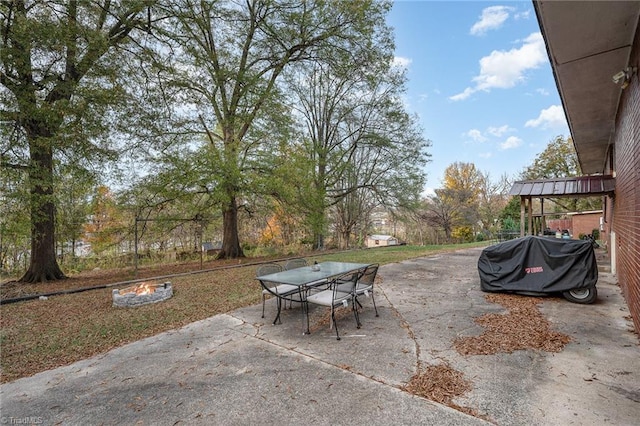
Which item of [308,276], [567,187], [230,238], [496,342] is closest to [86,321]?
[308,276]

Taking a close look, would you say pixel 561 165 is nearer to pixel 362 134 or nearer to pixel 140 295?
pixel 362 134

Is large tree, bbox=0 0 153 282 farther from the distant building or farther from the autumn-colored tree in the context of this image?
the distant building

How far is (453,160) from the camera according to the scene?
1130 inches

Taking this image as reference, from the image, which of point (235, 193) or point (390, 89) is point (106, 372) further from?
point (390, 89)

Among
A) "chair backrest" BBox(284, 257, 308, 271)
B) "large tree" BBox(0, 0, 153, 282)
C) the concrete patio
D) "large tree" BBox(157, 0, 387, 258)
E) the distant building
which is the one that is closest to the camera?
the concrete patio

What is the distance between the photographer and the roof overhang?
2.88 metres

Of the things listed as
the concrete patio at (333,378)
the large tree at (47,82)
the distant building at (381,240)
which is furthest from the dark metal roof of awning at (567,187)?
the distant building at (381,240)

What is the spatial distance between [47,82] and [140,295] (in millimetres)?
5057

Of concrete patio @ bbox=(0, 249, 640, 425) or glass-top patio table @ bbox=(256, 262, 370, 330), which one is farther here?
glass-top patio table @ bbox=(256, 262, 370, 330)

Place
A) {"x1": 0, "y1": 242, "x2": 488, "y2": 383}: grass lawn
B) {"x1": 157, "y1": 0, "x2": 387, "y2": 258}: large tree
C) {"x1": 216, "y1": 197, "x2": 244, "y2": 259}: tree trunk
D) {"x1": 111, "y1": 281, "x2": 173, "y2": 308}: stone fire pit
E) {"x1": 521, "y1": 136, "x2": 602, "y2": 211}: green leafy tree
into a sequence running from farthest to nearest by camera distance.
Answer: {"x1": 521, "y1": 136, "x2": 602, "y2": 211}: green leafy tree → {"x1": 216, "y1": 197, "x2": 244, "y2": 259}: tree trunk → {"x1": 157, "y1": 0, "x2": 387, "y2": 258}: large tree → {"x1": 111, "y1": 281, "x2": 173, "y2": 308}: stone fire pit → {"x1": 0, "y1": 242, "x2": 488, "y2": 383}: grass lawn

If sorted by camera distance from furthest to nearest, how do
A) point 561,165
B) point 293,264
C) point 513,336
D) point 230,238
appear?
point 561,165 < point 230,238 < point 293,264 < point 513,336

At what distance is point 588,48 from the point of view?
11.7 feet

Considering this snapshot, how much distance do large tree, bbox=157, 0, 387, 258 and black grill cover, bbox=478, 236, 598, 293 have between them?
7351 mm

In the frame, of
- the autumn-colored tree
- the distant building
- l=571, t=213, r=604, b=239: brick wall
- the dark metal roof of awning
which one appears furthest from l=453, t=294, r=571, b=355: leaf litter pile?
the distant building
